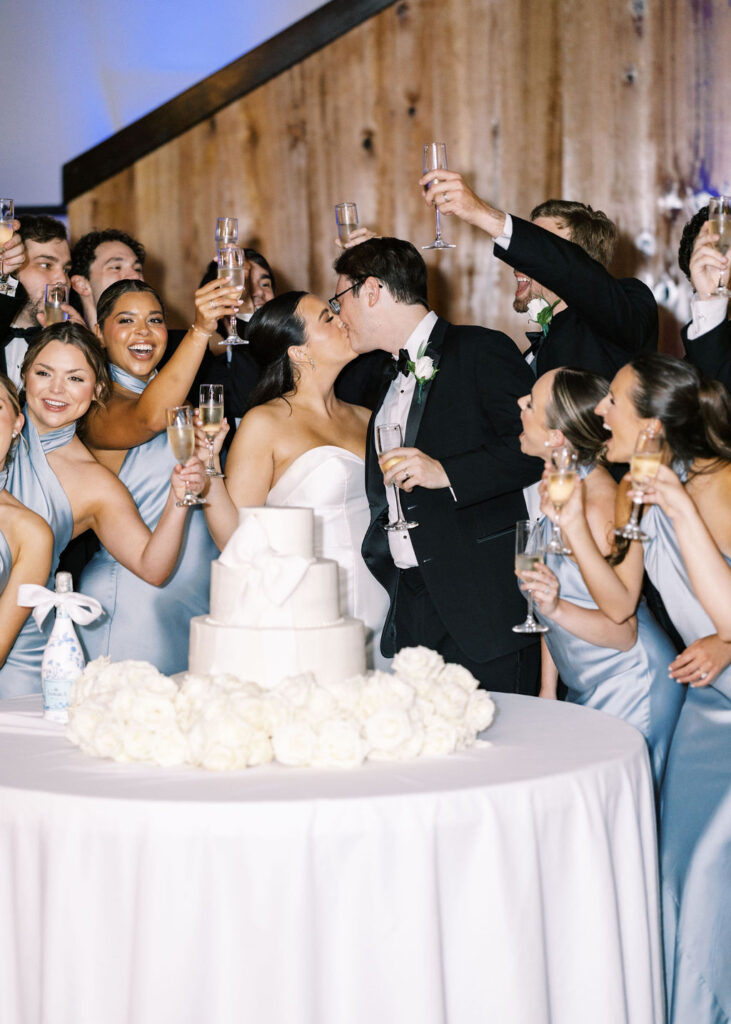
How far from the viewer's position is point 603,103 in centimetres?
582

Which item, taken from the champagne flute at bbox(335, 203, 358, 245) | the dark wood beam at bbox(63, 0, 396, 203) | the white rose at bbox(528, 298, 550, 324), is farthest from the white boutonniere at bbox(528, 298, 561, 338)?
the dark wood beam at bbox(63, 0, 396, 203)

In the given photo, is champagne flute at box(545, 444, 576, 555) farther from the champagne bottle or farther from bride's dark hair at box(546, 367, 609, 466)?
the champagne bottle

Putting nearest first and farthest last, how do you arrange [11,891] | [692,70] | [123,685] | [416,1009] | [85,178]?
[416,1009] → [11,891] → [123,685] → [692,70] → [85,178]

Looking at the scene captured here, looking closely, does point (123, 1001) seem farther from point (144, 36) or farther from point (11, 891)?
point (144, 36)

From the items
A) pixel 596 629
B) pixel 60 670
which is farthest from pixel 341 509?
pixel 60 670

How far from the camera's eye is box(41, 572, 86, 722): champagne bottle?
2459 millimetres

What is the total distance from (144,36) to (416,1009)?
5605mm

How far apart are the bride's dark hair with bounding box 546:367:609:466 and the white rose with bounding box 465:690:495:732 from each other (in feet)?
3.22

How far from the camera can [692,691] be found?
112 inches

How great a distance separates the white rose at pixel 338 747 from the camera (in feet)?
6.53

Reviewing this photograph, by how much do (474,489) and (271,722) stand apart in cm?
139

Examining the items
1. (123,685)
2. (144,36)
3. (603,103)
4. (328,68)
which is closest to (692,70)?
(603,103)

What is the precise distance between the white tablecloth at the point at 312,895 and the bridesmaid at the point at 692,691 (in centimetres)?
68

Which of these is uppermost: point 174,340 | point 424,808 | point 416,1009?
point 174,340
